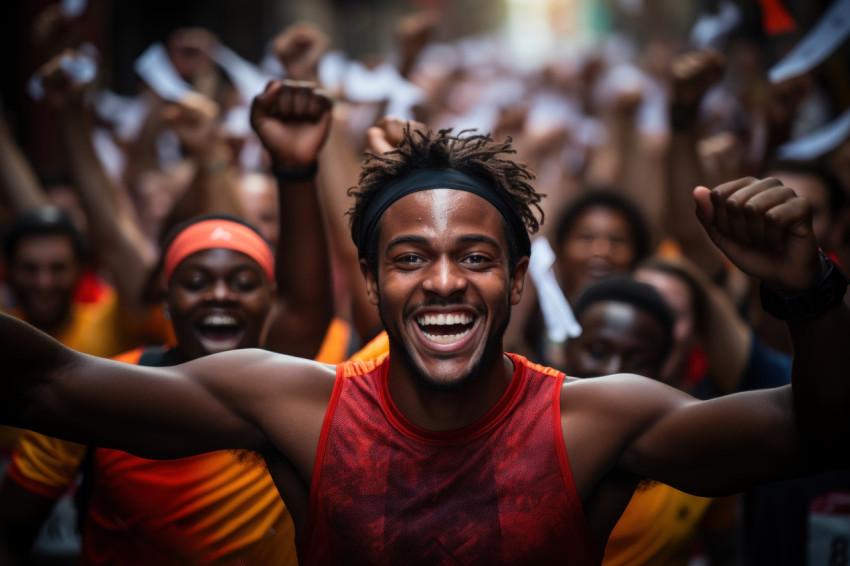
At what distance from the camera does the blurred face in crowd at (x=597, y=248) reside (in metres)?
4.39

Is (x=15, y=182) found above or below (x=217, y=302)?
above

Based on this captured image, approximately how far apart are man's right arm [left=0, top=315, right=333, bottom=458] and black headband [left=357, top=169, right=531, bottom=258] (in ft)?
1.41

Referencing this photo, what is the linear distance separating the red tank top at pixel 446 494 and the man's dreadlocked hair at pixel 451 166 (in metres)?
0.45

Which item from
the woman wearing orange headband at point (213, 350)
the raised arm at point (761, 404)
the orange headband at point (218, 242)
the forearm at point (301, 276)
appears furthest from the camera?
the orange headband at point (218, 242)

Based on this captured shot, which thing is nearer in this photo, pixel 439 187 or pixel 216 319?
pixel 439 187

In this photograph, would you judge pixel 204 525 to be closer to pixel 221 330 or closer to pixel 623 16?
pixel 221 330

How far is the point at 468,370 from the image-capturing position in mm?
2219

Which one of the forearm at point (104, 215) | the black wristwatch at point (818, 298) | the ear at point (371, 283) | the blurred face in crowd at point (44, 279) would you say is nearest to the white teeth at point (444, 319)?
the ear at point (371, 283)

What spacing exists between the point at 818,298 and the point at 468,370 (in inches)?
33.1

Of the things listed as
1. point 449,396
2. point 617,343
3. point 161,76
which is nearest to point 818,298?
point 449,396

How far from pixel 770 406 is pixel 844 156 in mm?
3313

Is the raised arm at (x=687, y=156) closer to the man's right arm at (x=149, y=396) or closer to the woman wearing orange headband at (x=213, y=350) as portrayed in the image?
the woman wearing orange headband at (x=213, y=350)

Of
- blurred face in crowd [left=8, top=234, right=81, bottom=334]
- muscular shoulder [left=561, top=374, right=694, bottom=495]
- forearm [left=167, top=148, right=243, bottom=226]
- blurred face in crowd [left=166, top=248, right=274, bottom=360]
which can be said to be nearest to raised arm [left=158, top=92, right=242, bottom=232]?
forearm [left=167, top=148, right=243, bottom=226]

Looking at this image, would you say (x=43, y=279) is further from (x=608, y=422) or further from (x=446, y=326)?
(x=608, y=422)
